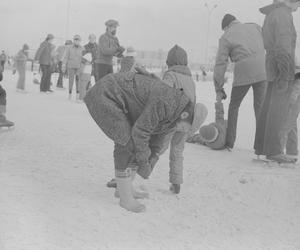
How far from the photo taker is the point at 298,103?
6.20 meters

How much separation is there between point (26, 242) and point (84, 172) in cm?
199

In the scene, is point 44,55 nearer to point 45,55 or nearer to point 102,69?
point 45,55

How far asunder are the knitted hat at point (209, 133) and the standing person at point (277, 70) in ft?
2.77

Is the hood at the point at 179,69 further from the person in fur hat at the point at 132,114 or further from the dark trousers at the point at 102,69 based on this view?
the dark trousers at the point at 102,69

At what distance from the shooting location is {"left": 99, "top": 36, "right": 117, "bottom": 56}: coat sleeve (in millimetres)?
9695

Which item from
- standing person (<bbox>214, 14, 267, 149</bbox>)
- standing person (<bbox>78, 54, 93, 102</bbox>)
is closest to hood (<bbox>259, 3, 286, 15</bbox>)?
standing person (<bbox>214, 14, 267, 149</bbox>)

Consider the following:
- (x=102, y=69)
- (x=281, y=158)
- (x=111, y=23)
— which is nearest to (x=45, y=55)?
(x=102, y=69)

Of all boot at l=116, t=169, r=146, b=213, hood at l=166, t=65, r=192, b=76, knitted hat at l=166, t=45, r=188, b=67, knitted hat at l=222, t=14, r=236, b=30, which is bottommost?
boot at l=116, t=169, r=146, b=213

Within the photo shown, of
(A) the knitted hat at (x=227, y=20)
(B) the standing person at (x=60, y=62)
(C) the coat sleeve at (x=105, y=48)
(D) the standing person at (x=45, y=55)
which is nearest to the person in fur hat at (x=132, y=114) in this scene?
(A) the knitted hat at (x=227, y=20)

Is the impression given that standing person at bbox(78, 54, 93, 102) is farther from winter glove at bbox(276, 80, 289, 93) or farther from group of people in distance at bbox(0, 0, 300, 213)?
winter glove at bbox(276, 80, 289, 93)

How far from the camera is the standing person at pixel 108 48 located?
31.9 ft

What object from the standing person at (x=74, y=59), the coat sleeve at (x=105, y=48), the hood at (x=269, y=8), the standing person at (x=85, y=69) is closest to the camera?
the hood at (x=269, y=8)

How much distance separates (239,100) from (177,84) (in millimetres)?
2395

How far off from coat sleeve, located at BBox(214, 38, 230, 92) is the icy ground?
3.00 feet
